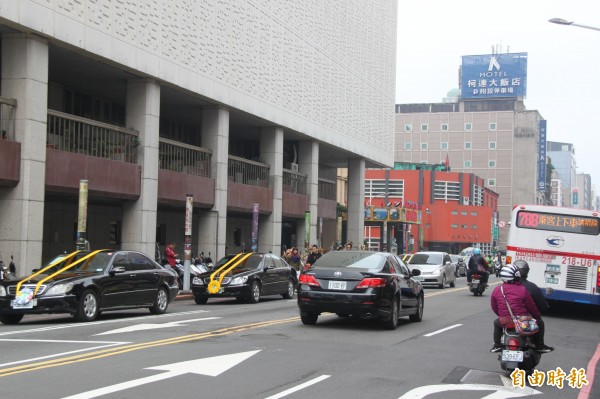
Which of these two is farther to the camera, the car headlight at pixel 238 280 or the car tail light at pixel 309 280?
the car headlight at pixel 238 280

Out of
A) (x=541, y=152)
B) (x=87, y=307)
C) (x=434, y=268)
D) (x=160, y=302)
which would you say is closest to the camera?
(x=87, y=307)

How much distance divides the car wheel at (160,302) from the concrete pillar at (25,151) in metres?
6.19

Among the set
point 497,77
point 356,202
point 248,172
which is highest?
point 497,77

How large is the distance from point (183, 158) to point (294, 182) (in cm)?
1382

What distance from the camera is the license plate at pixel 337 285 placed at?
49.0ft

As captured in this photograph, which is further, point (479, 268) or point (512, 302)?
point (479, 268)

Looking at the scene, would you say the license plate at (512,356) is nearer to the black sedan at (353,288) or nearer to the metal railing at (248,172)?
the black sedan at (353,288)

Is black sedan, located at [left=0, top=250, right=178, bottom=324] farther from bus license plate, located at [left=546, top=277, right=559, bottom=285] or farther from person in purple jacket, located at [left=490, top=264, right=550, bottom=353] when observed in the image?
bus license plate, located at [left=546, top=277, right=559, bottom=285]

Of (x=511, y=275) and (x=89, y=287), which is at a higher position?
(x=511, y=275)

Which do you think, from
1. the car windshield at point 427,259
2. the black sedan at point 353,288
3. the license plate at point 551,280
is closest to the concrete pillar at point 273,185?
the car windshield at point 427,259

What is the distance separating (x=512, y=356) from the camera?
31.8 feet

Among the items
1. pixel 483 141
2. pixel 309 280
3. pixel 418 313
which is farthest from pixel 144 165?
pixel 483 141

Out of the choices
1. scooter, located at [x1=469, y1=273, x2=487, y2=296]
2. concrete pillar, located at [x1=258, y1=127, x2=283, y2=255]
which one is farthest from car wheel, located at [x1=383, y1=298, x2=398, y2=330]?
concrete pillar, located at [x1=258, y1=127, x2=283, y2=255]

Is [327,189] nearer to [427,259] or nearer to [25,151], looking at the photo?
[427,259]
